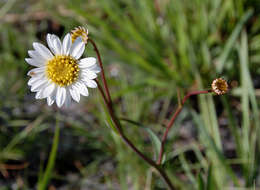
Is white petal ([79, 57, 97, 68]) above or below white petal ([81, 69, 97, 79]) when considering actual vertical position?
above

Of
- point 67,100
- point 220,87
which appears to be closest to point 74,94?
point 67,100

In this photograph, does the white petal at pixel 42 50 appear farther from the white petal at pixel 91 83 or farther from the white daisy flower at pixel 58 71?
the white petal at pixel 91 83

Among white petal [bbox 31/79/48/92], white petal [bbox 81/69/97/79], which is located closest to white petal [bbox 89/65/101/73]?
white petal [bbox 81/69/97/79]

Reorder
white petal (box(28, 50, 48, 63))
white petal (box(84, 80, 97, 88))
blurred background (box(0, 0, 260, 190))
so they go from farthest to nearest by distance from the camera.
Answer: blurred background (box(0, 0, 260, 190))
white petal (box(28, 50, 48, 63))
white petal (box(84, 80, 97, 88))

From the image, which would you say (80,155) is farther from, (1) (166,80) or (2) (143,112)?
(1) (166,80)

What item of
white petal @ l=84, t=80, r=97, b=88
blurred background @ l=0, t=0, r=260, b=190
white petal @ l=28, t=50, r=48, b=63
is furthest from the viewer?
blurred background @ l=0, t=0, r=260, b=190

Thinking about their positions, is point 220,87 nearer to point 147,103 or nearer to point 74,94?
point 74,94

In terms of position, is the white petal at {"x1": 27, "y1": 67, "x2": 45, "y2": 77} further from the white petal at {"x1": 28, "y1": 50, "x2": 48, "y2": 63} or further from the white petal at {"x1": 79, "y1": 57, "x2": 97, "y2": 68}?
the white petal at {"x1": 79, "y1": 57, "x2": 97, "y2": 68}
